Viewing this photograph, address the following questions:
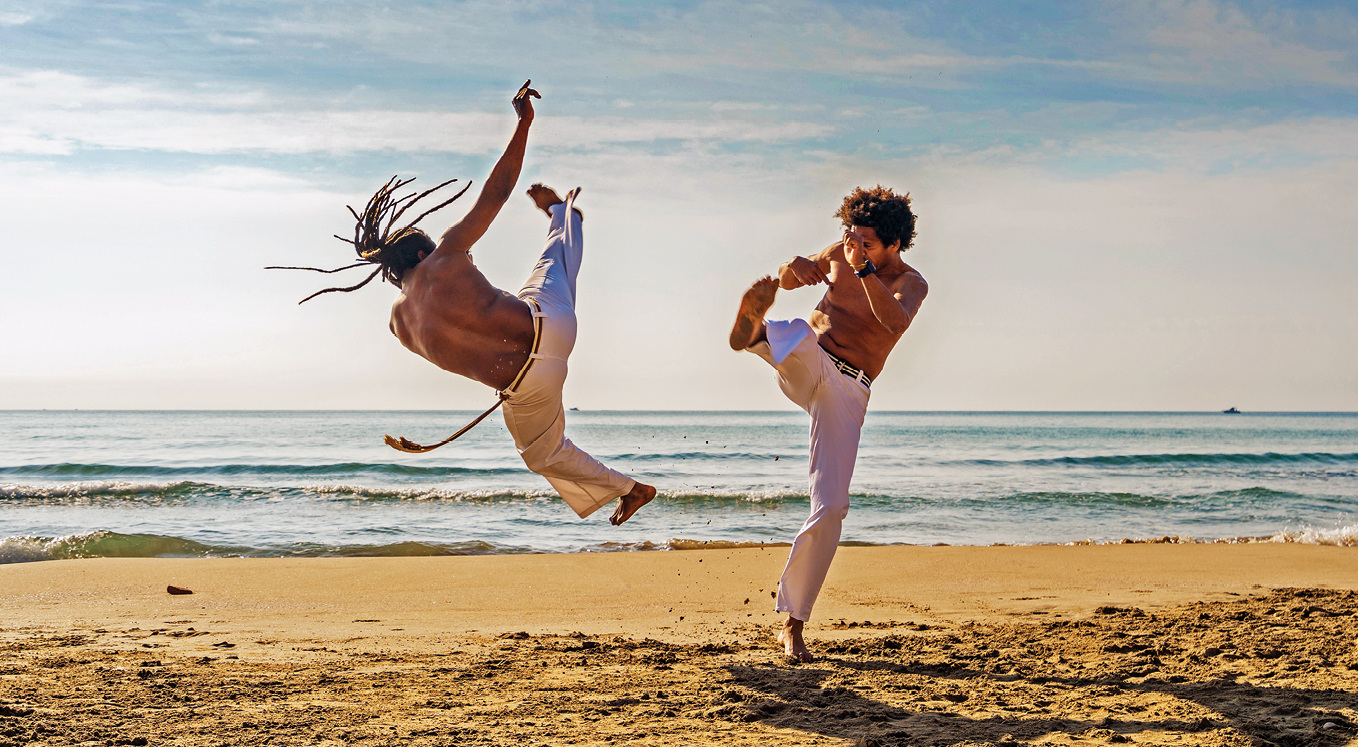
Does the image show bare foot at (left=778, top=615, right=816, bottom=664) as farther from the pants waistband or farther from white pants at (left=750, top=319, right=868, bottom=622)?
the pants waistband

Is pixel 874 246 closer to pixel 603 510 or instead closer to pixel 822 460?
pixel 822 460

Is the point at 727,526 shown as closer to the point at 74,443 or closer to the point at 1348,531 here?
the point at 1348,531

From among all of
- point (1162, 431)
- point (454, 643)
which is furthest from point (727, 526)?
point (1162, 431)

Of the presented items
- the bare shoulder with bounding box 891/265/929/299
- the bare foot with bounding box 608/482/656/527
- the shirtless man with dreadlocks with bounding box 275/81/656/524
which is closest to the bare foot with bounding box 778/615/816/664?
the bare foot with bounding box 608/482/656/527

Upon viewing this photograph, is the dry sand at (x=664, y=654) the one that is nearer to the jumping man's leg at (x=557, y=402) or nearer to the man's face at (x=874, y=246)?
the jumping man's leg at (x=557, y=402)

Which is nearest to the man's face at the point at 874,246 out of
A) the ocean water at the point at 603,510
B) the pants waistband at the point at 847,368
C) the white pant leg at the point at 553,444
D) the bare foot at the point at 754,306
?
the pants waistband at the point at 847,368

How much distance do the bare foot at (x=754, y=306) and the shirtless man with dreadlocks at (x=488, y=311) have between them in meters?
0.98

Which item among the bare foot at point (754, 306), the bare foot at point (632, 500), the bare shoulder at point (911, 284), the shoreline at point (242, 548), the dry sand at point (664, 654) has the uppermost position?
the bare shoulder at point (911, 284)

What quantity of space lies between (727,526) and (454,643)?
7066 millimetres

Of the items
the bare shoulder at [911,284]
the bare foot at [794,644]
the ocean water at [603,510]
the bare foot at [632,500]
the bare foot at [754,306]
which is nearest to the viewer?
the bare foot at [754,306]

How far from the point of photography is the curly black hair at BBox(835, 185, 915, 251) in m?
4.45

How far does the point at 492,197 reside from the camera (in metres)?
4.38

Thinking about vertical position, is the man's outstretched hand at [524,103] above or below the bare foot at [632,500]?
above

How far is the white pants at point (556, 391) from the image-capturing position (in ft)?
14.7
